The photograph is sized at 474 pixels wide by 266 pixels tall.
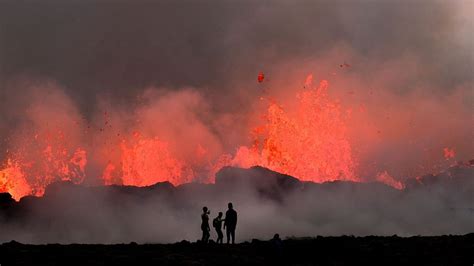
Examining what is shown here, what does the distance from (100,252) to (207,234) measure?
23.9 feet

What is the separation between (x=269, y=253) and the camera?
98.4ft

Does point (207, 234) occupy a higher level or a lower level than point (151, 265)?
higher

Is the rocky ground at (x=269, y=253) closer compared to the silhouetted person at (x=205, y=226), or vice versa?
the rocky ground at (x=269, y=253)

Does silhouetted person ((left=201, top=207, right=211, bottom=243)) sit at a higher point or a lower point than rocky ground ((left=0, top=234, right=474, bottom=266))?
higher

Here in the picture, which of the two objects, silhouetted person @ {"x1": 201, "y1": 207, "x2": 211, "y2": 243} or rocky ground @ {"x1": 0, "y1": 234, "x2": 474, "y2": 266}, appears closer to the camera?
rocky ground @ {"x1": 0, "y1": 234, "x2": 474, "y2": 266}

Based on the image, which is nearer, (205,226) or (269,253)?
(269,253)

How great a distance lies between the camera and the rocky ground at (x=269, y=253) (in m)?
28.8

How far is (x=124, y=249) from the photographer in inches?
1335

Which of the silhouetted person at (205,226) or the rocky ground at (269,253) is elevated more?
the silhouetted person at (205,226)

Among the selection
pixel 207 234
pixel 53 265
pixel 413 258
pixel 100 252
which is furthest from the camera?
pixel 207 234

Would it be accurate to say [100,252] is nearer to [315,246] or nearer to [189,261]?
[189,261]

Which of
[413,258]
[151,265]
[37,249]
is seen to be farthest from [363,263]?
[37,249]

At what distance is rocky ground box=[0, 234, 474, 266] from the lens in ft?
94.4

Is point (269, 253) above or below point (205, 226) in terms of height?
below
